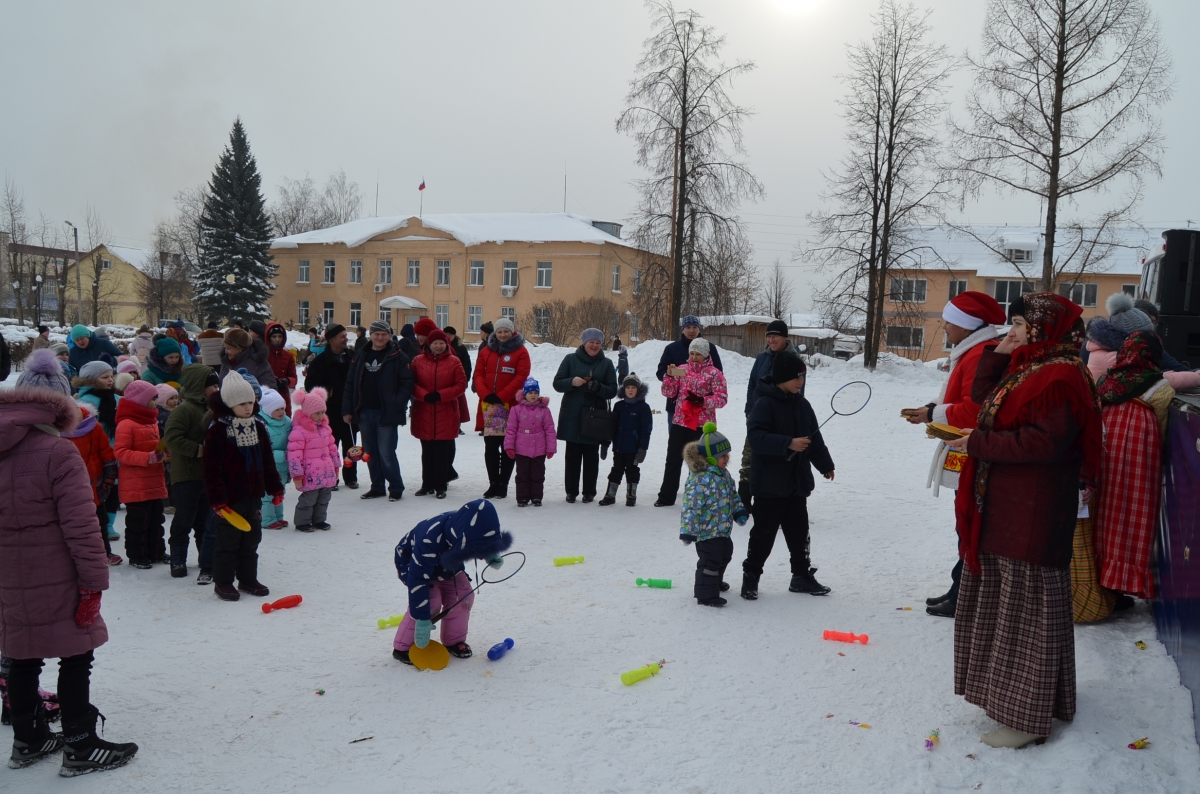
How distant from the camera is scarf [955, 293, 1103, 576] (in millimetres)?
3787

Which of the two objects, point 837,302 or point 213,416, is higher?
point 837,302

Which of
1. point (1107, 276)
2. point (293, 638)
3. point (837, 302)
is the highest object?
point (1107, 276)

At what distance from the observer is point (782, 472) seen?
254 inches

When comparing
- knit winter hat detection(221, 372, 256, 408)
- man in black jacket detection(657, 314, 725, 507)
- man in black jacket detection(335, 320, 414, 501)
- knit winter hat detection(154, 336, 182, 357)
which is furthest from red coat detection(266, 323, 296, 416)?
man in black jacket detection(657, 314, 725, 507)

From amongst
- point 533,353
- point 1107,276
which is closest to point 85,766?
point 533,353

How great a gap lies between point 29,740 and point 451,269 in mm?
52278

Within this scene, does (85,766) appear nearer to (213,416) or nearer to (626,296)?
(213,416)

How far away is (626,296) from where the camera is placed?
53.4 metres

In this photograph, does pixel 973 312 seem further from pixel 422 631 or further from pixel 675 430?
pixel 675 430

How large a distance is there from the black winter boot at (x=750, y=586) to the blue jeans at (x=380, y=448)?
521 cm

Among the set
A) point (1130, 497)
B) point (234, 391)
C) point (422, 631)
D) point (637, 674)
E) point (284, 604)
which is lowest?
point (284, 604)

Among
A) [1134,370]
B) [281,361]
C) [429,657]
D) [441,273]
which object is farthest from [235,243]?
[1134,370]

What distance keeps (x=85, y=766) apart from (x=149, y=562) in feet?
12.4

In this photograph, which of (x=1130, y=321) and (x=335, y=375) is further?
(x=335, y=375)
